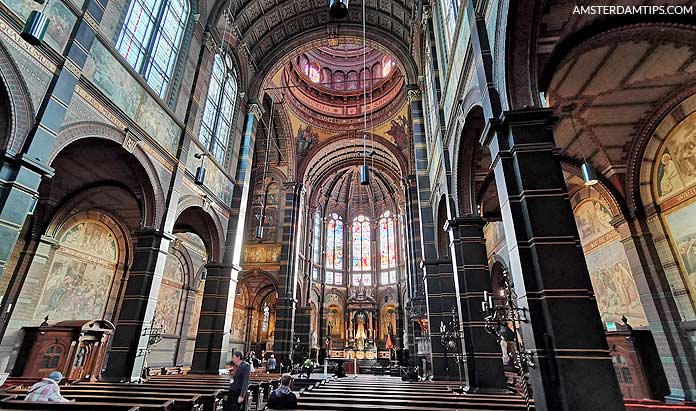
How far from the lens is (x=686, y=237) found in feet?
24.8

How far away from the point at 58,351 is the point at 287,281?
437 inches

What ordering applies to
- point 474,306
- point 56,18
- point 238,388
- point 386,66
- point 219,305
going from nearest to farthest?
point 238,388 < point 56,18 < point 474,306 < point 219,305 < point 386,66

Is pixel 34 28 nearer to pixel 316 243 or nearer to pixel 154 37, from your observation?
pixel 154 37

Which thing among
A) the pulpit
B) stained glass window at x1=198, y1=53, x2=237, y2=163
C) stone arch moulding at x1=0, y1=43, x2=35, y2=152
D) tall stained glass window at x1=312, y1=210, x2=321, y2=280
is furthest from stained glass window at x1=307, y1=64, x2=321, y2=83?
the pulpit

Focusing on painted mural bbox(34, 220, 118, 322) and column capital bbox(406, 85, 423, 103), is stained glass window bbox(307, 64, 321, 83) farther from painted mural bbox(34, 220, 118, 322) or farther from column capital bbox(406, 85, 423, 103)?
painted mural bbox(34, 220, 118, 322)

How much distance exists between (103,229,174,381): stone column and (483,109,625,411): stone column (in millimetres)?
8840

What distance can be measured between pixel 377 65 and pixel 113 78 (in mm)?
19091

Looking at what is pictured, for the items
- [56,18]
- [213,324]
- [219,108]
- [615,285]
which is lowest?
[213,324]

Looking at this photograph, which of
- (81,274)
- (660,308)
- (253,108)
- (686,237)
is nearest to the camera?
(686,237)

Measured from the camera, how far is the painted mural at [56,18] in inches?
223

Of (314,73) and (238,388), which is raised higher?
(314,73)

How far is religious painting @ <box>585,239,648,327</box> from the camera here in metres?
8.77

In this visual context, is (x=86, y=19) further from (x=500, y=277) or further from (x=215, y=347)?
(x=500, y=277)

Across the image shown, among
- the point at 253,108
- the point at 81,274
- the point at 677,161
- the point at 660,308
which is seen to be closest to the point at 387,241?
the point at 253,108
